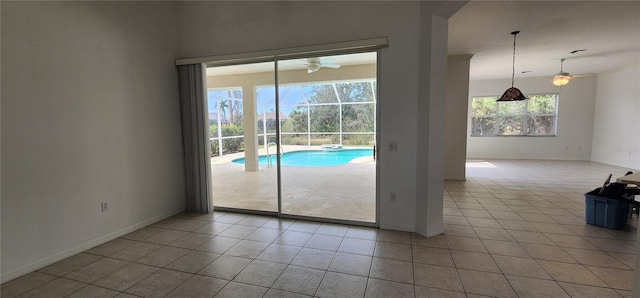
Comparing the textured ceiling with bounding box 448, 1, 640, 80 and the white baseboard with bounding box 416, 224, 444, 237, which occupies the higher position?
the textured ceiling with bounding box 448, 1, 640, 80

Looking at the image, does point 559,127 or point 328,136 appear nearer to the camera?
point 328,136

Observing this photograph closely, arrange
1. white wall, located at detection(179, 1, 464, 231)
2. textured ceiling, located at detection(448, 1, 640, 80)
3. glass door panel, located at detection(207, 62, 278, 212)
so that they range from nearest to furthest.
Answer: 1. white wall, located at detection(179, 1, 464, 231)
2. textured ceiling, located at detection(448, 1, 640, 80)
3. glass door panel, located at detection(207, 62, 278, 212)

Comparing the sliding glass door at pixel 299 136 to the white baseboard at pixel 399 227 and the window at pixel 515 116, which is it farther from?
the window at pixel 515 116

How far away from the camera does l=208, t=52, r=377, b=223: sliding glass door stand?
4574 mm

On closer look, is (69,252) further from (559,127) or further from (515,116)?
(559,127)

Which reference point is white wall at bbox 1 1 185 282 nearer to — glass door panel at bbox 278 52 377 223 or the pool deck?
the pool deck

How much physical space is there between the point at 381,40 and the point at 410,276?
2456 mm

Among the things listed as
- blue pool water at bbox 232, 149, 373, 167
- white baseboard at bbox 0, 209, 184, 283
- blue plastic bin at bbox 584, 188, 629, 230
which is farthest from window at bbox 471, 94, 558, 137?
white baseboard at bbox 0, 209, 184, 283

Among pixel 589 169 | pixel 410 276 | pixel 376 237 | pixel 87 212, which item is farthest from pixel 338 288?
pixel 589 169

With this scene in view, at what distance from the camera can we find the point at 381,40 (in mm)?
3133

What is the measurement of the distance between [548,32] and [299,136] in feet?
17.6

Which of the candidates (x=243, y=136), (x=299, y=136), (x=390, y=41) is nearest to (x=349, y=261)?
(x=390, y=41)

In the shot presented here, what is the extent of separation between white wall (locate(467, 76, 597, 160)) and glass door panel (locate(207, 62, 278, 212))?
7477mm

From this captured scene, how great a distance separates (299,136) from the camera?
7.33 metres
